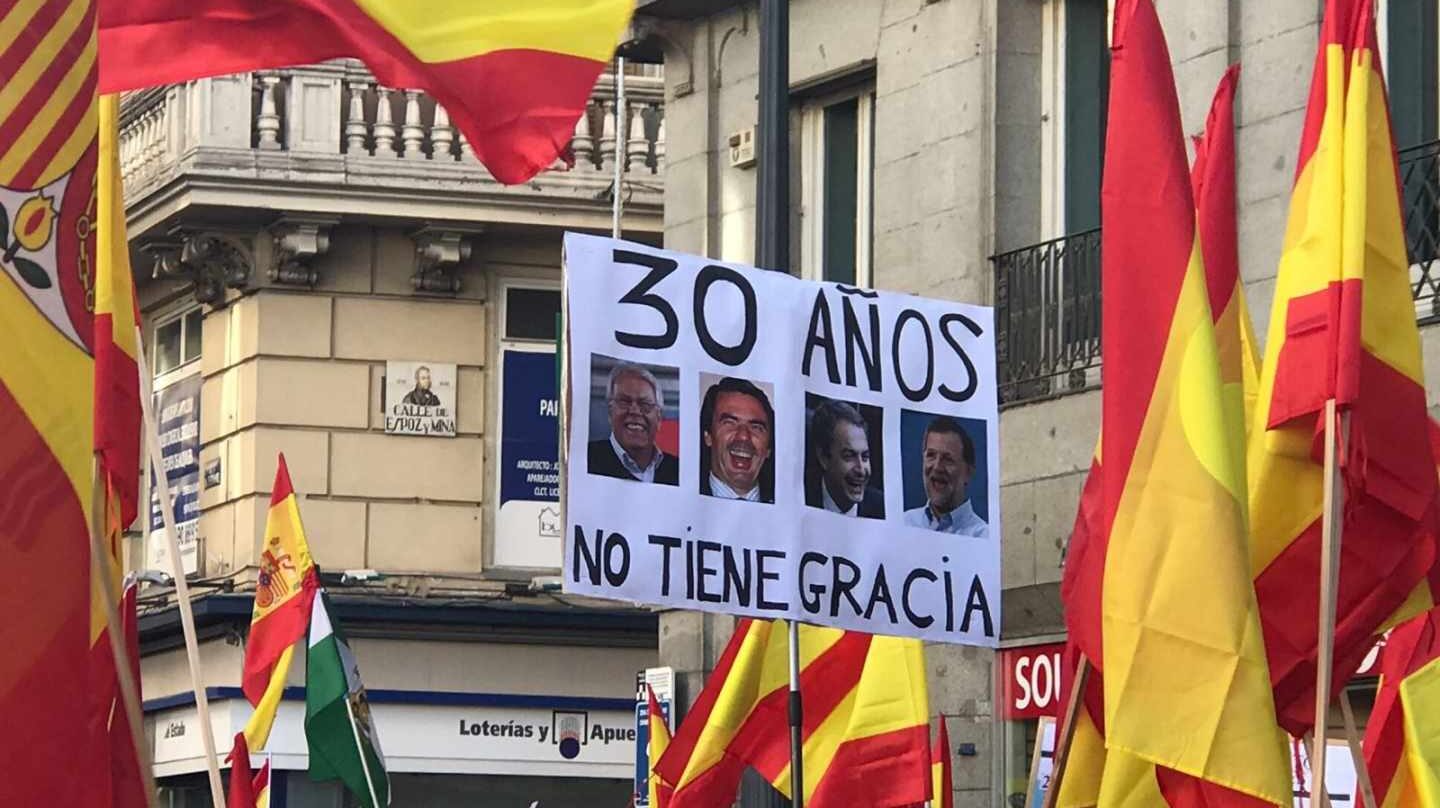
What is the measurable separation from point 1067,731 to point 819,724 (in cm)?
467

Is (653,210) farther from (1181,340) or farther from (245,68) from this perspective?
(1181,340)

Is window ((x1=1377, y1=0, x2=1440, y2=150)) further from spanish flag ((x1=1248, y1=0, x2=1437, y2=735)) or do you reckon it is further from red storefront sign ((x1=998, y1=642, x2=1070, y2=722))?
spanish flag ((x1=1248, y1=0, x2=1437, y2=735))

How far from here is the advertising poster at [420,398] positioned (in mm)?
26656

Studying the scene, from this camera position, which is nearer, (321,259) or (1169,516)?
(1169,516)

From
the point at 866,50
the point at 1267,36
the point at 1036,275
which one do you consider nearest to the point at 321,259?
the point at 866,50

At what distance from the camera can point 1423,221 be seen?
14047 mm

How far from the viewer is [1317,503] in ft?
29.0

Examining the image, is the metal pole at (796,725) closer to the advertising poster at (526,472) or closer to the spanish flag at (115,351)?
the spanish flag at (115,351)

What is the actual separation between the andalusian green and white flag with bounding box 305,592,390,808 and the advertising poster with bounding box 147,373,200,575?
35.4 ft

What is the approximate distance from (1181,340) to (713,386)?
2076 millimetres

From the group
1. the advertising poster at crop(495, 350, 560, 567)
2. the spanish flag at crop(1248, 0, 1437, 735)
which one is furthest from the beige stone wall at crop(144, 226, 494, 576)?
the spanish flag at crop(1248, 0, 1437, 735)

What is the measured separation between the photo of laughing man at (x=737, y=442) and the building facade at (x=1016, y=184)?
15.7 ft

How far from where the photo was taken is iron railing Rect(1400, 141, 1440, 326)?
45.6ft

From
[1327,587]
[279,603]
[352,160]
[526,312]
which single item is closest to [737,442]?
[1327,587]
